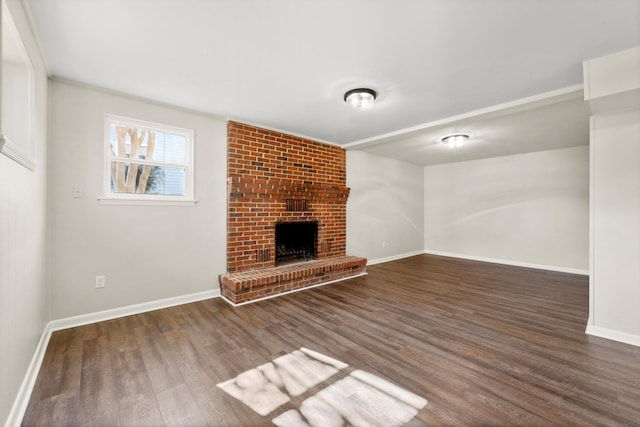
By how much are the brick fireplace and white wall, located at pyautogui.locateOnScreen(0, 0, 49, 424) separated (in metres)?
1.67

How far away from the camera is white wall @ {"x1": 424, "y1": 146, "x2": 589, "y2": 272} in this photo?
4988 mm

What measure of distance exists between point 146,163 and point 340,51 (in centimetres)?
243

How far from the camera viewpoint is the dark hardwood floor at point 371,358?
5.15 ft

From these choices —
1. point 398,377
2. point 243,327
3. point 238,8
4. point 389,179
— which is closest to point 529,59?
point 238,8

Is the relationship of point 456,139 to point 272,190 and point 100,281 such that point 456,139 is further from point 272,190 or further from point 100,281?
point 100,281

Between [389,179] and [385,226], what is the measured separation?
1.03 metres

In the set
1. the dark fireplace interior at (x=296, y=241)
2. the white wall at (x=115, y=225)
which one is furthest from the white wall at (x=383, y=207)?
the white wall at (x=115, y=225)

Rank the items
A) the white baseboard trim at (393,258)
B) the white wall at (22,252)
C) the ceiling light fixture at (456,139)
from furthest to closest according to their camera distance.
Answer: the white baseboard trim at (393,258)
the ceiling light fixture at (456,139)
the white wall at (22,252)

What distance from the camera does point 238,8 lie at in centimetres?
170

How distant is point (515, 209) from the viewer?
5.64 m

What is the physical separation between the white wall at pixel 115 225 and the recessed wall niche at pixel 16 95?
29.8 inches

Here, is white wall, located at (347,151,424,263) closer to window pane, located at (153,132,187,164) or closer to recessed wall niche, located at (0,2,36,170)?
window pane, located at (153,132,187,164)

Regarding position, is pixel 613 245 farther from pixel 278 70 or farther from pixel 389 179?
pixel 389 179

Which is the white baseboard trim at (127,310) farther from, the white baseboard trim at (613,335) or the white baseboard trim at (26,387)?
the white baseboard trim at (613,335)
